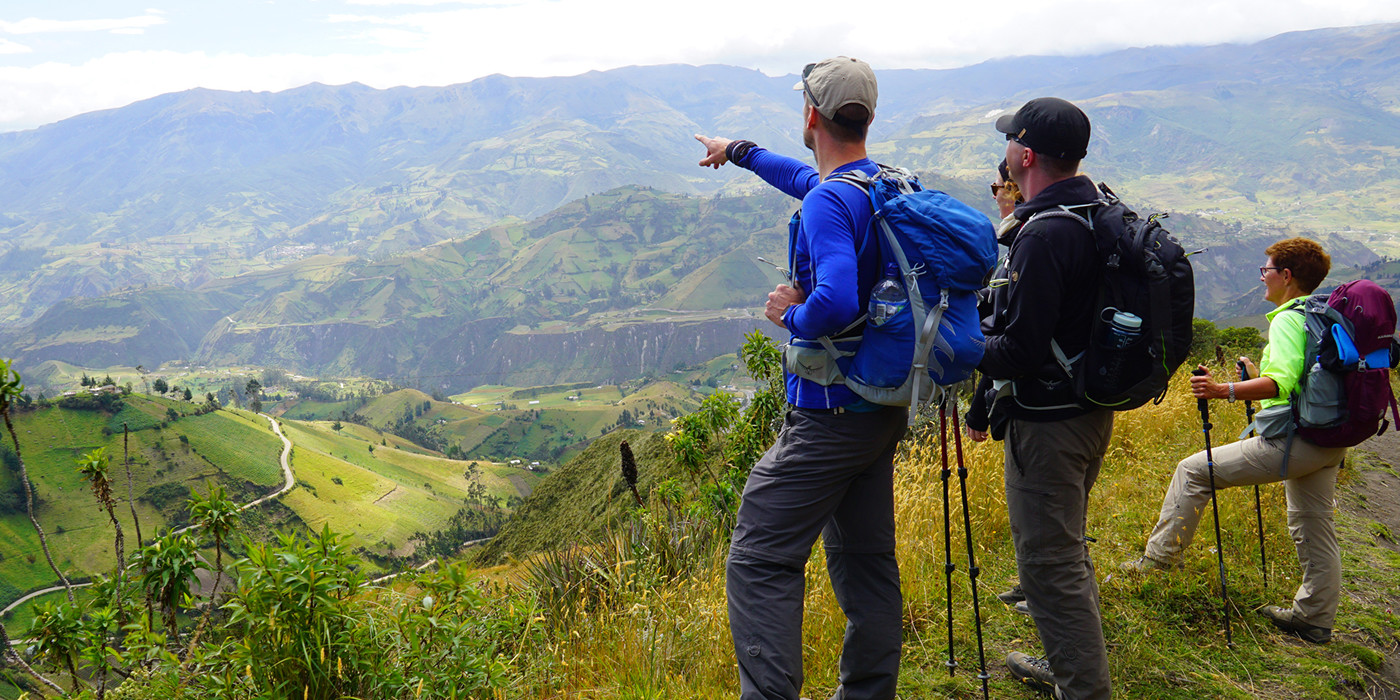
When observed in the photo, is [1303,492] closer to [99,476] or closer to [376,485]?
[99,476]

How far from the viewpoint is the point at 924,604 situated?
4277 mm

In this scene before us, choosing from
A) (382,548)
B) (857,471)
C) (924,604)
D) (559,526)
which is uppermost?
(857,471)

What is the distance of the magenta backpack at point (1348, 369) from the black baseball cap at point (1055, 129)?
197 centimetres

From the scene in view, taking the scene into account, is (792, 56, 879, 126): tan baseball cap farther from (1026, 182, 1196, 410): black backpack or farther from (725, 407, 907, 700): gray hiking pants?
(725, 407, 907, 700): gray hiking pants

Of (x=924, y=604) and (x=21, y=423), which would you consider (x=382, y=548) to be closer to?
(x=21, y=423)

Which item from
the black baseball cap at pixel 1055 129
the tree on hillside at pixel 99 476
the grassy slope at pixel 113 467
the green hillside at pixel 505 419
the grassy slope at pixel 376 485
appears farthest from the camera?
the green hillside at pixel 505 419

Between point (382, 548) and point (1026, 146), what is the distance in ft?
294

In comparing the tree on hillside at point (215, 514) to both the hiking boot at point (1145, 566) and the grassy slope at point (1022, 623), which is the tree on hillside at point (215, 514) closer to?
the grassy slope at point (1022, 623)

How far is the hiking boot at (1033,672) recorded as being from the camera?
3572 millimetres

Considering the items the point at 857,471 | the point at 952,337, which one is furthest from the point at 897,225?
the point at 857,471

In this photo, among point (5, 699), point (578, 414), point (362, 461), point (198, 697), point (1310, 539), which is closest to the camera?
point (198, 697)

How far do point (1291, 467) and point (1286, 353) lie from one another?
63cm

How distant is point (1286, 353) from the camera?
13.0 ft

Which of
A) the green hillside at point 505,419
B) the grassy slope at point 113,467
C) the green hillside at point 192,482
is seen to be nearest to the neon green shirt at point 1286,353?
the green hillside at point 192,482
